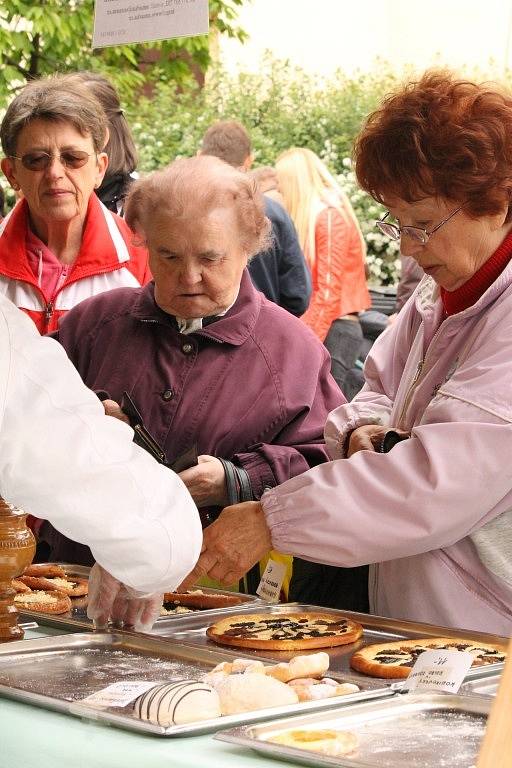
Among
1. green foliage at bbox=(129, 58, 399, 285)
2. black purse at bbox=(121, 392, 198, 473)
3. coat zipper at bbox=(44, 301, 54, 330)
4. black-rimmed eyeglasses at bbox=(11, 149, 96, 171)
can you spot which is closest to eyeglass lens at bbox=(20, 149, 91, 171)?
black-rimmed eyeglasses at bbox=(11, 149, 96, 171)

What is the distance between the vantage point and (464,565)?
2.59 m

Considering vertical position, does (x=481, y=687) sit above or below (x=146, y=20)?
below

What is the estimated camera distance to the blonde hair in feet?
23.6

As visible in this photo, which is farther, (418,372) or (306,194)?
(306,194)

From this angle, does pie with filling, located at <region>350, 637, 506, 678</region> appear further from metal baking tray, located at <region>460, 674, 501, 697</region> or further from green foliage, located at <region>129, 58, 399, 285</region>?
green foliage, located at <region>129, 58, 399, 285</region>

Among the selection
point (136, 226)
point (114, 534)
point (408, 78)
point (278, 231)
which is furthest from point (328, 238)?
point (114, 534)

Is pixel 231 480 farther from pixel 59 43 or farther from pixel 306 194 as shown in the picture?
pixel 59 43

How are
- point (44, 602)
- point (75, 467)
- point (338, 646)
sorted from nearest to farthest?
point (75, 467)
point (338, 646)
point (44, 602)

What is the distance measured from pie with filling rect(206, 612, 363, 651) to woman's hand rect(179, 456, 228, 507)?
20.3 inches

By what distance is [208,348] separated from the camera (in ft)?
10.9

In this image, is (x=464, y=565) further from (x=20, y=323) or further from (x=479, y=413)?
(x=20, y=323)

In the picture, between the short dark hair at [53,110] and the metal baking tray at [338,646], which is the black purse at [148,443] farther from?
the short dark hair at [53,110]

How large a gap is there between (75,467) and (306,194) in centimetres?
568

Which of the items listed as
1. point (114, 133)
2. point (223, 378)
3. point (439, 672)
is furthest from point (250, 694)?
point (114, 133)
